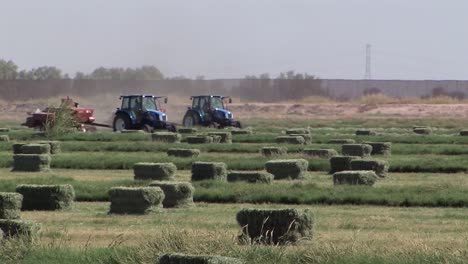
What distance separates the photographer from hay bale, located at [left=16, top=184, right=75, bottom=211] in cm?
2408

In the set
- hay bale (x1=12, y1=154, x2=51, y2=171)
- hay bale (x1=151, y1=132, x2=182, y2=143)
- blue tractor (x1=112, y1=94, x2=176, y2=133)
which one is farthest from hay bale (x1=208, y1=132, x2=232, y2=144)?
hay bale (x1=12, y1=154, x2=51, y2=171)

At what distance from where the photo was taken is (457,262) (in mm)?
14320

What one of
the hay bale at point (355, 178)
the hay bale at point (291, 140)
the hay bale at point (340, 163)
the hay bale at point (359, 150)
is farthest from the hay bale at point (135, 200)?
the hay bale at point (291, 140)

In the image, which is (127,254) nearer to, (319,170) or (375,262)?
(375,262)

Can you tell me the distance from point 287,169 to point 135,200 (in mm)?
8921

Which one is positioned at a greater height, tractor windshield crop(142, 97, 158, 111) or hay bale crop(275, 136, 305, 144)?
tractor windshield crop(142, 97, 158, 111)

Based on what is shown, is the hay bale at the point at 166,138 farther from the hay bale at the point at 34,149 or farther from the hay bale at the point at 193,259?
the hay bale at the point at 193,259

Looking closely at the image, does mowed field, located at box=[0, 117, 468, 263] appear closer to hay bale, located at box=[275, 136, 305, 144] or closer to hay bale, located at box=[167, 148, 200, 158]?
hay bale, located at box=[167, 148, 200, 158]

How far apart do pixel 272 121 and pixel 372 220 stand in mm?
55685

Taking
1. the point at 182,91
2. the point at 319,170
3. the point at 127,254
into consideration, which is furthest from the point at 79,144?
the point at 182,91

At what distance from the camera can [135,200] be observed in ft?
76.3

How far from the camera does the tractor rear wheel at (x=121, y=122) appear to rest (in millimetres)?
58688

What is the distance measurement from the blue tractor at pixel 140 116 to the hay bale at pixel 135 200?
111ft

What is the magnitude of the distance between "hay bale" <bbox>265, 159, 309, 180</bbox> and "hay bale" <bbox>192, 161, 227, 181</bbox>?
68.8 inches
